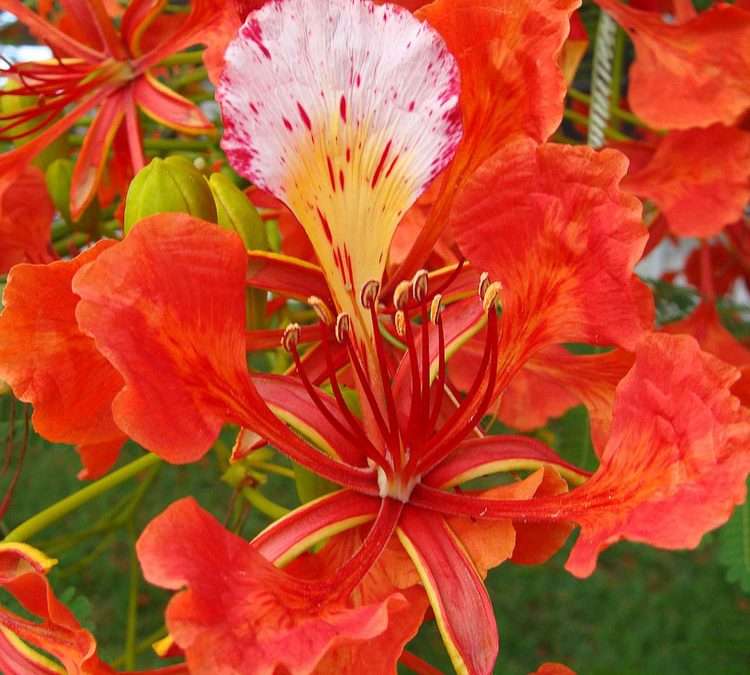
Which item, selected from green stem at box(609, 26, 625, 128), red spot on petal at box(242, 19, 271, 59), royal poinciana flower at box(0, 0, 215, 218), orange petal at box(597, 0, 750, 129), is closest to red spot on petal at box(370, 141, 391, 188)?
red spot on petal at box(242, 19, 271, 59)

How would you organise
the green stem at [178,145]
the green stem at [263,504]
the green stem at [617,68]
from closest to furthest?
the green stem at [263,504] < the green stem at [178,145] < the green stem at [617,68]

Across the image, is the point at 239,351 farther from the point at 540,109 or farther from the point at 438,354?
the point at 540,109

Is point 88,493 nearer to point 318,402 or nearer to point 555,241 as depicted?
point 318,402

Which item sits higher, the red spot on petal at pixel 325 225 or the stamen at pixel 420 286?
the red spot on petal at pixel 325 225

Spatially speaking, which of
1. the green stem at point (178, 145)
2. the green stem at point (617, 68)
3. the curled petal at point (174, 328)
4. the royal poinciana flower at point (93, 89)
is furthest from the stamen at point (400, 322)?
the green stem at point (617, 68)

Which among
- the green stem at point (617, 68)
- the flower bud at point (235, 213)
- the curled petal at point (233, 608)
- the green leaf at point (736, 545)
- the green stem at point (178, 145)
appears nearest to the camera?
the curled petal at point (233, 608)

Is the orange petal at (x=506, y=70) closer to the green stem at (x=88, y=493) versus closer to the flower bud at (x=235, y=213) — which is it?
the flower bud at (x=235, y=213)
